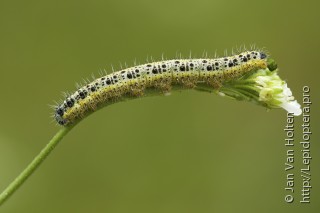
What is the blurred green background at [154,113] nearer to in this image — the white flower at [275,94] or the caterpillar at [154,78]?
the caterpillar at [154,78]

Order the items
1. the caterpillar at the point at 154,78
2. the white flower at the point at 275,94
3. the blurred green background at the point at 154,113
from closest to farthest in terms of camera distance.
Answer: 1. the white flower at the point at 275,94
2. the caterpillar at the point at 154,78
3. the blurred green background at the point at 154,113

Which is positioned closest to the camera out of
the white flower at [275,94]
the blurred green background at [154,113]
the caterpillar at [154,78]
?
the white flower at [275,94]

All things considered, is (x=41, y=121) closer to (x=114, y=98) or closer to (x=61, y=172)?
(x=61, y=172)

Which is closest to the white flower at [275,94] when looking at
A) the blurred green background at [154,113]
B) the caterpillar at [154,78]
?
the caterpillar at [154,78]

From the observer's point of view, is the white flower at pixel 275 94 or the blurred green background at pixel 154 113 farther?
the blurred green background at pixel 154 113

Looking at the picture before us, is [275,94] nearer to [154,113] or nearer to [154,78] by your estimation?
[154,78]

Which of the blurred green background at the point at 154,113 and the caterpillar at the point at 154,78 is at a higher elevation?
the blurred green background at the point at 154,113
